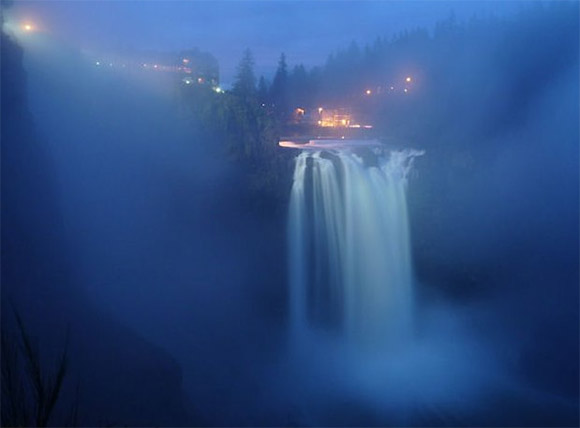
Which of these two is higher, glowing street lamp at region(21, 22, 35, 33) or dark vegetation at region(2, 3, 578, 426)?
glowing street lamp at region(21, 22, 35, 33)

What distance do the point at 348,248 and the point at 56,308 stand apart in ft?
32.2

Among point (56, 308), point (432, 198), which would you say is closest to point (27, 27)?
point (56, 308)

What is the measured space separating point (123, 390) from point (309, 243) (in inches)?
344

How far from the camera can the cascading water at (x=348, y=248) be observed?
647 inches

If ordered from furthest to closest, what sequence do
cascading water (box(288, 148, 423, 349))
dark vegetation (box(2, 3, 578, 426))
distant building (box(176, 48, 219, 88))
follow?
distant building (box(176, 48, 219, 88))
cascading water (box(288, 148, 423, 349))
dark vegetation (box(2, 3, 578, 426))

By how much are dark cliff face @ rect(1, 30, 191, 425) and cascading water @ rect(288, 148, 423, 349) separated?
680cm

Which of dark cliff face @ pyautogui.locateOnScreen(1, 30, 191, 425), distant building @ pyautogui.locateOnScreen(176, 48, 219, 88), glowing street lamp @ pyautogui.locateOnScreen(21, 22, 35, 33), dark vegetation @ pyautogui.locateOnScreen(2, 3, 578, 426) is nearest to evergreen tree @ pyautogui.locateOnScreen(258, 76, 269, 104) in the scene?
dark vegetation @ pyautogui.locateOnScreen(2, 3, 578, 426)

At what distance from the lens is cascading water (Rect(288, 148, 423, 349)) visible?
53.9ft

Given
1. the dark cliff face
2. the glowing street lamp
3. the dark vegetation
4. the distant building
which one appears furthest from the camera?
the distant building

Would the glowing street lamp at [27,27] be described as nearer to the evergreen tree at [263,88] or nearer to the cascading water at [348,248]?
the cascading water at [348,248]

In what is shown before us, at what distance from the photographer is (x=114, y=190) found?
15094 millimetres

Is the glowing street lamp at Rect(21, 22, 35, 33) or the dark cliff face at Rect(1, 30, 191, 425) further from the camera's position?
the glowing street lamp at Rect(21, 22, 35, 33)

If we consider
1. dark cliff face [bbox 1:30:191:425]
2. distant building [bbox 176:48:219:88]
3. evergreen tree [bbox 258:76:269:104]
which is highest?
distant building [bbox 176:48:219:88]

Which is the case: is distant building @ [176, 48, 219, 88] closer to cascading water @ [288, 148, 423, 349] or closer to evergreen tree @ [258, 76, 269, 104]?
evergreen tree @ [258, 76, 269, 104]
